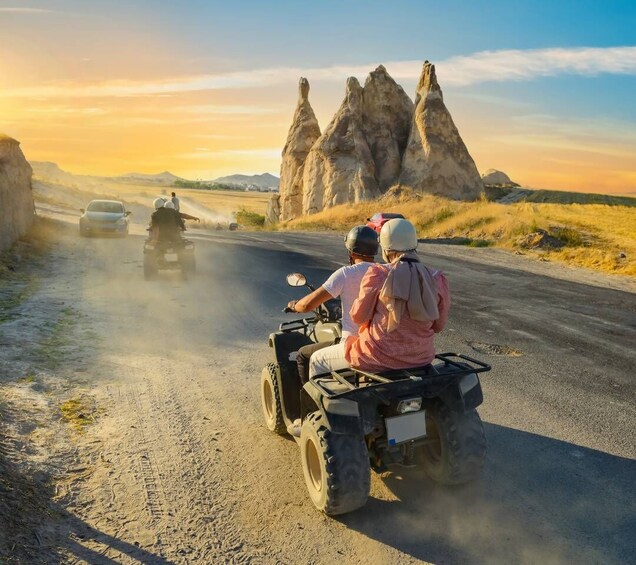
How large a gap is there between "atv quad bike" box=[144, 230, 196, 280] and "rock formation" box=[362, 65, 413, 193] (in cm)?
3085

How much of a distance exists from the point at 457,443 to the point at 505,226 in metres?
23.5

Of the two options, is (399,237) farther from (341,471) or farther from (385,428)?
(341,471)

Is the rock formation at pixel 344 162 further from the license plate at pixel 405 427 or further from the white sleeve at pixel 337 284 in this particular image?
the license plate at pixel 405 427

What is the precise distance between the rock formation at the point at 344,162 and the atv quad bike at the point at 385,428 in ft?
121

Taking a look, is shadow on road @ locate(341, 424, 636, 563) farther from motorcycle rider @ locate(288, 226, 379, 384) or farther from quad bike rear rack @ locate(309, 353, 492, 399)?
motorcycle rider @ locate(288, 226, 379, 384)

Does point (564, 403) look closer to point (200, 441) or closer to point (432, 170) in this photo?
point (200, 441)

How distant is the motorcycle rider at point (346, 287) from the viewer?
15.3ft

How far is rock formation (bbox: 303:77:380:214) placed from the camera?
41719mm

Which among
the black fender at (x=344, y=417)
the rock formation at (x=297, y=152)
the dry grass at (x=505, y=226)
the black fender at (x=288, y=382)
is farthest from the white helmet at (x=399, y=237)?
the rock formation at (x=297, y=152)

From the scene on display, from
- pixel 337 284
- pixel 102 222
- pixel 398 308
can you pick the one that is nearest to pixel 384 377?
pixel 398 308

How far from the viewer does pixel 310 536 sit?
4.18 metres

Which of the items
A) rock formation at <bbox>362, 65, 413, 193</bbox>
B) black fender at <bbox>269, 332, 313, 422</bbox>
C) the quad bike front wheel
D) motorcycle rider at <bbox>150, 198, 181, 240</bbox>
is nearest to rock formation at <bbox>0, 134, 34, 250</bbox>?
motorcycle rider at <bbox>150, 198, 181, 240</bbox>

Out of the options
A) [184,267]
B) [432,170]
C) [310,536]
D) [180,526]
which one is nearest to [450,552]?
[310,536]

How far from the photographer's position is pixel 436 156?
3947 centimetres
